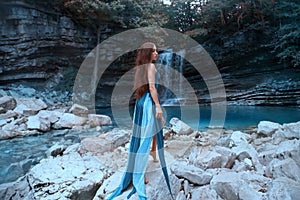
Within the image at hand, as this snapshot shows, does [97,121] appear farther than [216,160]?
Yes

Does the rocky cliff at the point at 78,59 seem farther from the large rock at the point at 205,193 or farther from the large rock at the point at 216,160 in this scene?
the large rock at the point at 205,193

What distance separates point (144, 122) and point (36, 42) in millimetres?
9640

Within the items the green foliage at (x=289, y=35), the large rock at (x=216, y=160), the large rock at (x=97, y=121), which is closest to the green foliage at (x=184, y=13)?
the green foliage at (x=289, y=35)

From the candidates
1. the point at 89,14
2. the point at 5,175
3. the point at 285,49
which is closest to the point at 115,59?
the point at 89,14

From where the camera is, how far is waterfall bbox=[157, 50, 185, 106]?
10852mm

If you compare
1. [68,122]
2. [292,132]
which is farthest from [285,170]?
[68,122]

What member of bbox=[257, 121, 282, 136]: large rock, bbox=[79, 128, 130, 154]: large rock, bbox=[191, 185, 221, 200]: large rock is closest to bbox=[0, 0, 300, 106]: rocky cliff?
bbox=[257, 121, 282, 136]: large rock

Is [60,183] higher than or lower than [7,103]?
lower

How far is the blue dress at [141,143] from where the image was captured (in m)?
1.57

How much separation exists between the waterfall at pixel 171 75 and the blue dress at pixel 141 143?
29.5ft

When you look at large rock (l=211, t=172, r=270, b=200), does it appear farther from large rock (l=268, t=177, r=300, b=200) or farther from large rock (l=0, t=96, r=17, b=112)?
large rock (l=0, t=96, r=17, b=112)

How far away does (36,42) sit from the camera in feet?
30.7

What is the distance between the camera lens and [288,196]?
4.01ft

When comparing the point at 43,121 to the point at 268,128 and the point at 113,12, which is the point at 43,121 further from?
the point at 113,12
